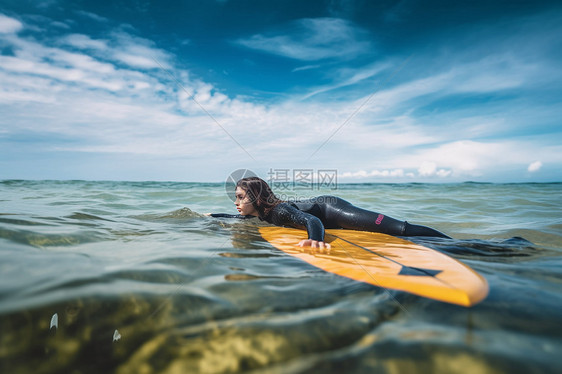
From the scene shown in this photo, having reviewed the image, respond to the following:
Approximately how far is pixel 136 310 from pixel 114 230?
104 inches

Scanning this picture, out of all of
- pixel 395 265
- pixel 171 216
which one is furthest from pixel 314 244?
pixel 171 216

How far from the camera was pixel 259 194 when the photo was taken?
4.67 meters

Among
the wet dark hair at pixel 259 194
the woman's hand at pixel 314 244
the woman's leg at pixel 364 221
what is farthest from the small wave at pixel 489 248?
the wet dark hair at pixel 259 194

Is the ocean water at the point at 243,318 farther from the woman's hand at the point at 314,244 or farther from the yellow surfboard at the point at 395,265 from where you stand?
the woman's hand at the point at 314,244

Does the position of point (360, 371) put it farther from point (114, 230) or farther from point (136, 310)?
point (114, 230)

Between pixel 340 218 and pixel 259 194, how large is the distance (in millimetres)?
1331

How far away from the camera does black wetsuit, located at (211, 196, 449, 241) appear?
165 inches

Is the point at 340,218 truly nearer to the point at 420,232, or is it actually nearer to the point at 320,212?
the point at 320,212

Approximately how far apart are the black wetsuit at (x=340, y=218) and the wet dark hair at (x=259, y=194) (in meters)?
0.12

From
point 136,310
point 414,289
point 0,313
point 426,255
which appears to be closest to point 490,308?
point 414,289

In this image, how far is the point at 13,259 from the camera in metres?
2.16

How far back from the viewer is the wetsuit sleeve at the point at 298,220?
11.5ft

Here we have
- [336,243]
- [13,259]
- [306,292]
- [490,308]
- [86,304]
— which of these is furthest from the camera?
[336,243]

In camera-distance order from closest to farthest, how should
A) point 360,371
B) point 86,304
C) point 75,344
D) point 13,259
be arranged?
point 360,371, point 75,344, point 86,304, point 13,259
